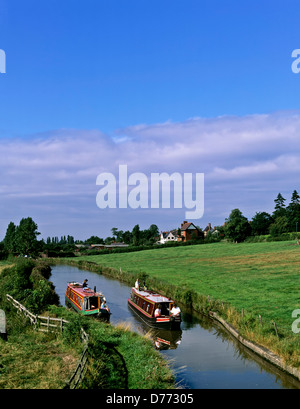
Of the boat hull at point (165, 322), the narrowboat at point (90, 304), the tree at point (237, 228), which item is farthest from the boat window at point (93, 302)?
the tree at point (237, 228)

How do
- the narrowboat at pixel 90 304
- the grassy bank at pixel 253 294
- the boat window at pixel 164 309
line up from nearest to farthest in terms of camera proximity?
the grassy bank at pixel 253 294 < the boat window at pixel 164 309 < the narrowboat at pixel 90 304

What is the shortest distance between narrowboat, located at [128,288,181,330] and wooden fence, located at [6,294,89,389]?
306 inches

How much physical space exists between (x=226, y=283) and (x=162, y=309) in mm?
13420

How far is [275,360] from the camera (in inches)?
712

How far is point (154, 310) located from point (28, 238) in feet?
237

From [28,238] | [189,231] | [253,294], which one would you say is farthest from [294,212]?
[253,294]

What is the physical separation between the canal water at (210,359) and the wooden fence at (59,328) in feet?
14.1

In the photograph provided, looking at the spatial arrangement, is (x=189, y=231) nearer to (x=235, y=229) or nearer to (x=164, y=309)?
(x=235, y=229)

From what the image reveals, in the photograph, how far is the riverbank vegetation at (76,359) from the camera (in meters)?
13.7

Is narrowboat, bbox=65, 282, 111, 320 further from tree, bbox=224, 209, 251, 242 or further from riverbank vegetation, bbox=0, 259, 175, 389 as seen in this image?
tree, bbox=224, 209, 251, 242

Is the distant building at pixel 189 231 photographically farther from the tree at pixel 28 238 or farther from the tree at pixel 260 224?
the tree at pixel 28 238

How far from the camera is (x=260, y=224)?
5079 inches

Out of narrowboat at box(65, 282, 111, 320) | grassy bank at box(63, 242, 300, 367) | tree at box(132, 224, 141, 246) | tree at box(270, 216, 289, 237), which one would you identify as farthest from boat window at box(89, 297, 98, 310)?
tree at box(132, 224, 141, 246)
